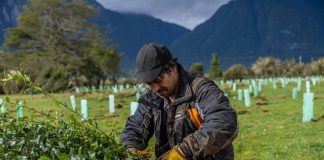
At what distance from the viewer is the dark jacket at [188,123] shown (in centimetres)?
440

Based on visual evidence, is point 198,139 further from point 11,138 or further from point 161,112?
point 11,138

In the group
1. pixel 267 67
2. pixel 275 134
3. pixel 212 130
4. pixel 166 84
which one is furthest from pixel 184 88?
pixel 267 67

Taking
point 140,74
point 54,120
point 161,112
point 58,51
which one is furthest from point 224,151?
point 58,51

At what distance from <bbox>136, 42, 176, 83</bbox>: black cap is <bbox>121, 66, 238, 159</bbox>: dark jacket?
32cm

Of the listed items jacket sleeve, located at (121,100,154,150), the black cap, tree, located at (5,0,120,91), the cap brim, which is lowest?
jacket sleeve, located at (121,100,154,150)

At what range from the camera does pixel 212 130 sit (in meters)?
4.35

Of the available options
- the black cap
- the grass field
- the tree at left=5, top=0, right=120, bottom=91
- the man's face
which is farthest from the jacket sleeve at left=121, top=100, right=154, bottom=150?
the tree at left=5, top=0, right=120, bottom=91

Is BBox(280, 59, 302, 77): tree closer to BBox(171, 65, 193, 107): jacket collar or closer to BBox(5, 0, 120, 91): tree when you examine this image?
BBox(5, 0, 120, 91): tree

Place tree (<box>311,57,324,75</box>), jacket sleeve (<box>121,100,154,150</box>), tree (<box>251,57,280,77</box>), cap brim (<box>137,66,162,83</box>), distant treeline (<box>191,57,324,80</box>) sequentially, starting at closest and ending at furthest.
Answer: cap brim (<box>137,66,162,83</box>) < jacket sleeve (<box>121,100,154,150</box>) < tree (<box>311,57,324,75</box>) < distant treeline (<box>191,57,324,80</box>) < tree (<box>251,57,280,77</box>)

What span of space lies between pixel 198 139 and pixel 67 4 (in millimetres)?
69439

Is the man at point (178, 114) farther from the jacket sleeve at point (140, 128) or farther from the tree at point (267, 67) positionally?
the tree at point (267, 67)

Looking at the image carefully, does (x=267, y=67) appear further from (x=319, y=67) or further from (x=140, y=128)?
(x=140, y=128)

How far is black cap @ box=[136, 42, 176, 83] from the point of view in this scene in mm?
4520

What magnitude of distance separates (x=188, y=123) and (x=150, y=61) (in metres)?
0.63
